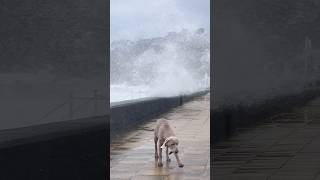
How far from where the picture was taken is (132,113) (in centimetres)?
1341

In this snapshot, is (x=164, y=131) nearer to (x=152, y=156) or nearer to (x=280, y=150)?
(x=152, y=156)

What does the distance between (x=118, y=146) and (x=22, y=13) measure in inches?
149

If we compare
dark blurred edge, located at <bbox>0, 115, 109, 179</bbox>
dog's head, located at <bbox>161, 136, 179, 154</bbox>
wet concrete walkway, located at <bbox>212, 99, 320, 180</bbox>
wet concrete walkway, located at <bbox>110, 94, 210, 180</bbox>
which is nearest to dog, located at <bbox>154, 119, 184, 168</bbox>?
dog's head, located at <bbox>161, 136, 179, 154</bbox>

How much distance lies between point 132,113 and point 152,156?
15.6ft

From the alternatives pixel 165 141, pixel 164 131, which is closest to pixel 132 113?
pixel 164 131

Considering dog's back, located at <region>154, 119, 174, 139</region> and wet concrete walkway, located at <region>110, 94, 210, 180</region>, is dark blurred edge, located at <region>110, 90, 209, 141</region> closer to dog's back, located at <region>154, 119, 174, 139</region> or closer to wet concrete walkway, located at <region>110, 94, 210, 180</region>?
wet concrete walkway, located at <region>110, 94, 210, 180</region>

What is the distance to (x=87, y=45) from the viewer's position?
6.45m

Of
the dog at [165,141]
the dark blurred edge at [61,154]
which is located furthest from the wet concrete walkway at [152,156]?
the dark blurred edge at [61,154]

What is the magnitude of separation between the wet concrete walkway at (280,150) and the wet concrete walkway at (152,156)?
1.98 ft

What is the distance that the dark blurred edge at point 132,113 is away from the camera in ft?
39.4

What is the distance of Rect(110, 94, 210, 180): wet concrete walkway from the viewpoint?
727cm

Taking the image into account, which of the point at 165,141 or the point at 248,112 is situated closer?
the point at 248,112

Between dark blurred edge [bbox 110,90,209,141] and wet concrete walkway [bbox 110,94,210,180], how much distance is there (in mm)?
271

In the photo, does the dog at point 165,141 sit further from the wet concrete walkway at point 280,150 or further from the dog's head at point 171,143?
the wet concrete walkway at point 280,150
